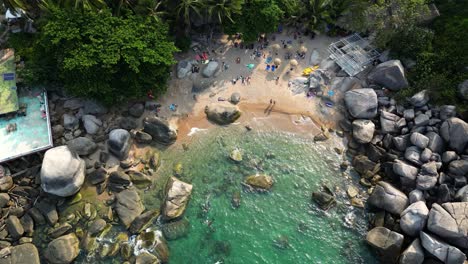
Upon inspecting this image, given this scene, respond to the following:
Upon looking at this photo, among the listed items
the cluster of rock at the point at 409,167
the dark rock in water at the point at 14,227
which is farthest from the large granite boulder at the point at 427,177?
the dark rock in water at the point at 14,227

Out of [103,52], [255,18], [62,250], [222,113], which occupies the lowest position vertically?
[62,250]

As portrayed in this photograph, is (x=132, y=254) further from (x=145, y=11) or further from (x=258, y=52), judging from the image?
(x=258, y=52)

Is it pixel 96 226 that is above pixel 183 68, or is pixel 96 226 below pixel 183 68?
below

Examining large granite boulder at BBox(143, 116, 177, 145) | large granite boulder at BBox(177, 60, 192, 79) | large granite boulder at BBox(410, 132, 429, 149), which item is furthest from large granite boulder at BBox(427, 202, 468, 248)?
large granite boulder at BBox(177, 60, 192, 79)

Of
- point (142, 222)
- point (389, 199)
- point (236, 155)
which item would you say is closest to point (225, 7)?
point (236, 155)

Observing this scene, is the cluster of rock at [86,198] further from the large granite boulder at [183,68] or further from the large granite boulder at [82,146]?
the large granite boulder at [183,68]

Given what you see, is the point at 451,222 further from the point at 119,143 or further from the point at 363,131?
the point at 119,143
